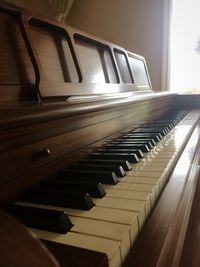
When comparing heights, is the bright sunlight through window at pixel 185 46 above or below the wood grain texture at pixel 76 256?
above

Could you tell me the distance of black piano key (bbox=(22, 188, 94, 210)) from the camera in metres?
0.62

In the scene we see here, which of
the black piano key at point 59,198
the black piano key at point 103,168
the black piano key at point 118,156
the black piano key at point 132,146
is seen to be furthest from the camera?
the black piano key at point 132,146

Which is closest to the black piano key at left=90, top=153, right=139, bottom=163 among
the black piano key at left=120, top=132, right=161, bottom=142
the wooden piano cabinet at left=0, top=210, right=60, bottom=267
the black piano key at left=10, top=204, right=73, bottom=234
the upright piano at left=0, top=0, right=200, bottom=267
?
the upright piano at left=0, top=0, right=200, bottom=267

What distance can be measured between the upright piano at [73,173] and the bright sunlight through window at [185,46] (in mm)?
2589

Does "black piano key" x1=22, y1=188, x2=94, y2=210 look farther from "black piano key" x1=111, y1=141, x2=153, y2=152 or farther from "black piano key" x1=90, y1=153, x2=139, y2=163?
"black piano key" x1=111, y1=141, x2=153, y2=152

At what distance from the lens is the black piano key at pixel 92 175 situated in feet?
2.52

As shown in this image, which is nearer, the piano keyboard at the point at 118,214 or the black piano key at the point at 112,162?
the piano keyboard at the point at 118,214

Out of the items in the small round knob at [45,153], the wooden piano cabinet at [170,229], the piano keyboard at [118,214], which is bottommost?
the wooden piano cabinet at [170,229]

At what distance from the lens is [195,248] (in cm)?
116

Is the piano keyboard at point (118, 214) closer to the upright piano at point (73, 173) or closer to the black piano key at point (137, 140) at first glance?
the upright piano at point (73, 173)

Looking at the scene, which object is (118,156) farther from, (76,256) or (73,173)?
(76,256)

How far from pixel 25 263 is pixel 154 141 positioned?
1053mm

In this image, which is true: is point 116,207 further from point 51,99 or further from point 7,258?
point 51,99

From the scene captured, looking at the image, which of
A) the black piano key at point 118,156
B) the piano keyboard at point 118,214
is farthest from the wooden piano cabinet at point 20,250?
the black piano key at point 118,156
